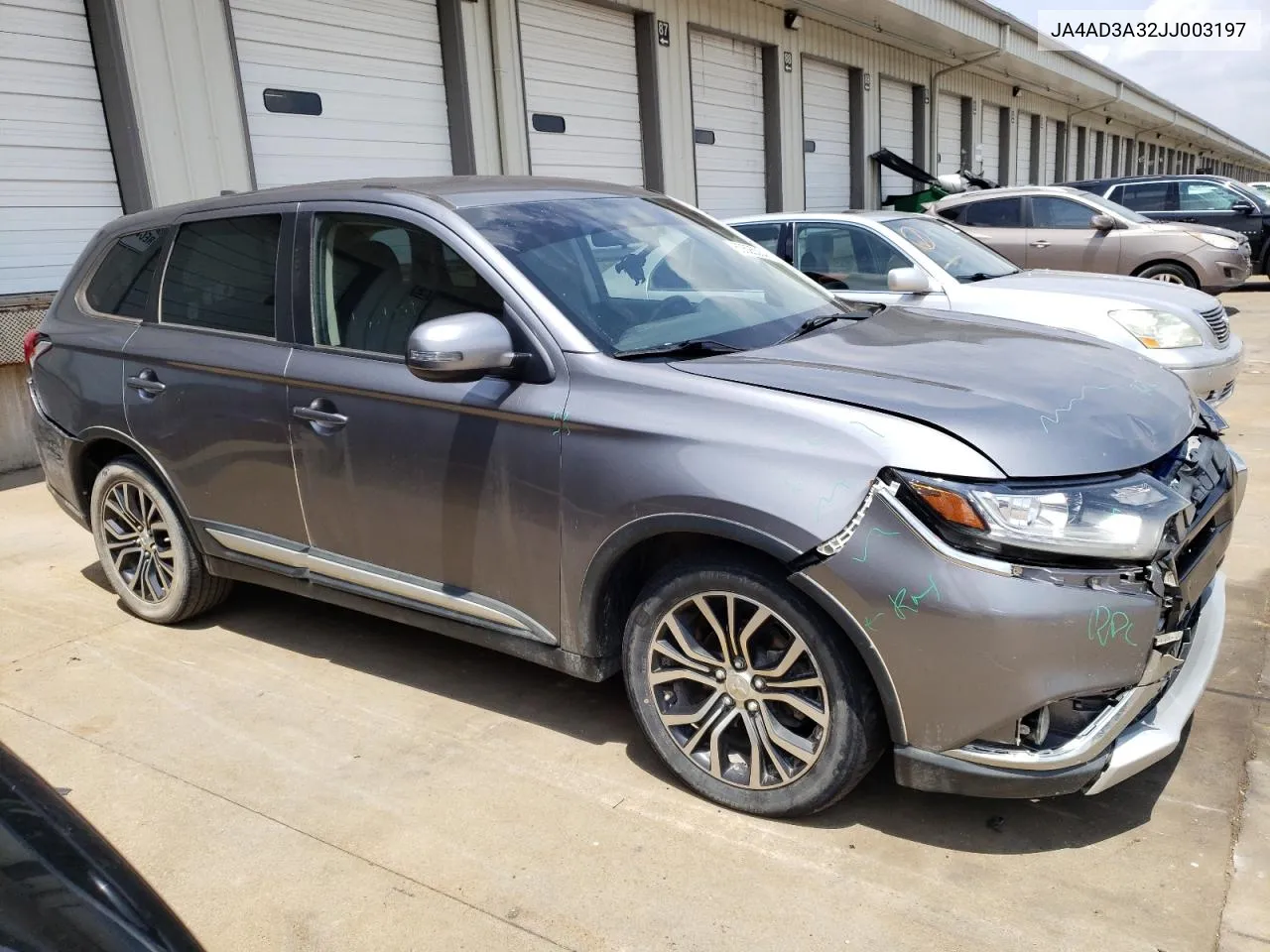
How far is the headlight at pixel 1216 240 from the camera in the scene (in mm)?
11789

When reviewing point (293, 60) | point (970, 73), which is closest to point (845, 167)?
point (970, 73)

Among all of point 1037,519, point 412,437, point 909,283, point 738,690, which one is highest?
point 909,283

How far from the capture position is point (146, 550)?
437 centimetres

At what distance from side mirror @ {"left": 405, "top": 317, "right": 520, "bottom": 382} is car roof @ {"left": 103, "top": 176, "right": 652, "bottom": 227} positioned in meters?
0.64

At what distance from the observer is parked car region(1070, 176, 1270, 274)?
15.5 meters

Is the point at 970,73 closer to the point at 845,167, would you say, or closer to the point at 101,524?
the point at 845,167

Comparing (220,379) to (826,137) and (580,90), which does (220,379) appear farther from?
(826,137)

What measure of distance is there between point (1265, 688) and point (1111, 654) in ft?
5.02

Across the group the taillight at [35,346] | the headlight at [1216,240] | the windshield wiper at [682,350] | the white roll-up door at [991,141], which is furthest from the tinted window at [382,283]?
the white roll-up door at [991,141]

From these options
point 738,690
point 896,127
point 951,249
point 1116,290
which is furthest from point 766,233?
point 896,127

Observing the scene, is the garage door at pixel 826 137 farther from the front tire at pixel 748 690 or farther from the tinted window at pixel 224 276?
the front tire at pixel 748 690

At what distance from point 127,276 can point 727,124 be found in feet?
37.5

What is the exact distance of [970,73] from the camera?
22.8 m

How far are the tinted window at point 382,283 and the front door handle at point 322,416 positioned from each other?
216 millimetres
